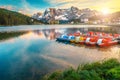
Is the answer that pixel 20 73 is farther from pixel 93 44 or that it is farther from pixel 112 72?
pixel 93 44

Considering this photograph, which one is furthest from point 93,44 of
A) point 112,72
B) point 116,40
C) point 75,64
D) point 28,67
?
point 112,72

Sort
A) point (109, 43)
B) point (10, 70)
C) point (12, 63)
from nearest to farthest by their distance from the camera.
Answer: point (10, 70), point (12, 63), point (109, 43)

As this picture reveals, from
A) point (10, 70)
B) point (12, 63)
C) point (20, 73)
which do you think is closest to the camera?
point (20, 73)

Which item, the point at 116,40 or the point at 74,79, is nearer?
the point at 74,79

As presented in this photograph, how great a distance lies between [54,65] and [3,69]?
6.64 m

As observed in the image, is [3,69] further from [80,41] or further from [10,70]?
[80,41]

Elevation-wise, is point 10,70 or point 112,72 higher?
point 112,72

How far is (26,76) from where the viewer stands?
74.0 feet

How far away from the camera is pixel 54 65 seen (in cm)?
2781

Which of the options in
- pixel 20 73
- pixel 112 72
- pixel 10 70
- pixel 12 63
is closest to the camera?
pixel 112 72

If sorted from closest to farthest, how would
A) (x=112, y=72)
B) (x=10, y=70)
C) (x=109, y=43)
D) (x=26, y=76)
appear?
(x=112, y=72), (x=26, y=76), (x=10, y=70), (x=109, y=43)

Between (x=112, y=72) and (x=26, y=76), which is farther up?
(x=112, y=72)

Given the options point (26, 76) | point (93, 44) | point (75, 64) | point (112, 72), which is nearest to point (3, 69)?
point (26, 76)

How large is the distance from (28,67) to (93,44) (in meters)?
26.2
